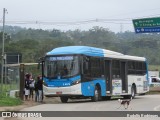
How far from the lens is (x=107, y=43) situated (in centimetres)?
10612

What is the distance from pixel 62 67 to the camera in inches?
1102

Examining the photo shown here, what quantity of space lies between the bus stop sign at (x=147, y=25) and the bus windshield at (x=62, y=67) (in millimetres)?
12885

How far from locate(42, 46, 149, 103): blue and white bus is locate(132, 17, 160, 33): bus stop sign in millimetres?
7313

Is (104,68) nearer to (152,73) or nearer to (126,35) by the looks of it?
(152,73)

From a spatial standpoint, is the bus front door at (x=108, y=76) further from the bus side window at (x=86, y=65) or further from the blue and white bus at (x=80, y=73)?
the bus side window at (x=86, y=65)

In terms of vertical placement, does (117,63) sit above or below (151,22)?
below

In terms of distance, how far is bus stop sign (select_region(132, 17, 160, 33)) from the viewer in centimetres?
3883

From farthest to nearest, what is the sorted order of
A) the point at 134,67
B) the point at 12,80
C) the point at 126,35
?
the point at 126,35 → the point at 134,67 → the point at 12,80

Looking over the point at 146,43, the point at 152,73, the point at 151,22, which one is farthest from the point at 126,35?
the point at 151,22

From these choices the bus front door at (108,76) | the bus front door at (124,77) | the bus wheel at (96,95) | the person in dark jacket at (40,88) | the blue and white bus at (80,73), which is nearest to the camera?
the blue and white bus at (80,73)

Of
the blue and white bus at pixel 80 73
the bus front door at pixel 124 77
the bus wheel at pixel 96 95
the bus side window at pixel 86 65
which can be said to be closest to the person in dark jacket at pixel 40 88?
the blue and white bus at pixel 80 73

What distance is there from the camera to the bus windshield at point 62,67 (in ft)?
91.6

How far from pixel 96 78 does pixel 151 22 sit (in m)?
11.5

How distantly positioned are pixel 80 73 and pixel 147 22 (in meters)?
13.7
